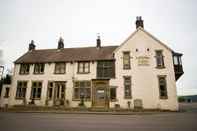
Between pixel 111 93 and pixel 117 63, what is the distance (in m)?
4.50

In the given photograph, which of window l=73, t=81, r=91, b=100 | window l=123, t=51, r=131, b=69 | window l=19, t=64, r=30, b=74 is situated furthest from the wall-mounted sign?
window l=19, t=64, r=30, b=74

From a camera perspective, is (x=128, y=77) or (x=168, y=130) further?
(x=128, y=77)

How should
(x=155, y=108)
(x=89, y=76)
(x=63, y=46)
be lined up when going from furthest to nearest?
(x=63, y=46)
(x=89, y=76)
(x=155, y=108)

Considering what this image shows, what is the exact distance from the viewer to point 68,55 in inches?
1129

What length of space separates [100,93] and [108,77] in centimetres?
260

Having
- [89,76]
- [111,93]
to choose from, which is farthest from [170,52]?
[89,76]

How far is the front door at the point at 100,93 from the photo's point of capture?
23652 mm

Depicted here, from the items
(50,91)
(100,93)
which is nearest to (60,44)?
(50,91)

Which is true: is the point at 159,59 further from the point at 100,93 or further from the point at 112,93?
the point at 100,93

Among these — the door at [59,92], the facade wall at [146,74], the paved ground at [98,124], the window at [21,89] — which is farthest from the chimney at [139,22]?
the window at [21,89]

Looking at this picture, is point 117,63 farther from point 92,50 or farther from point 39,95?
point 39,95

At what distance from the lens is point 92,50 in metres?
29.4

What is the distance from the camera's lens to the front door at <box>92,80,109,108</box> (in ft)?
77.6

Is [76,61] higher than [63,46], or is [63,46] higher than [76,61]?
[63,46]
